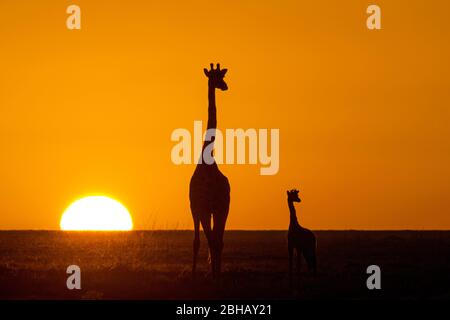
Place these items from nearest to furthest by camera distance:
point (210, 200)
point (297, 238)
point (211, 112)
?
point (297, 238), point (210, 200), point (211, 112)

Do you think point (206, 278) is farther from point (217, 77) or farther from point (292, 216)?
point (217, 77)

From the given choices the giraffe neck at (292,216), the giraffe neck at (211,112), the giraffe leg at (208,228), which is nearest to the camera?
the giraffe neck at (292,216)

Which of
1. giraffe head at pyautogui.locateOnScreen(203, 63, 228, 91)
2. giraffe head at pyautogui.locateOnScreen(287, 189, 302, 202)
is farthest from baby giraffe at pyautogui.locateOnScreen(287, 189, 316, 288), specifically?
giraffe head at pyautogui.locateOnScreen(203, 63, 228, 91)

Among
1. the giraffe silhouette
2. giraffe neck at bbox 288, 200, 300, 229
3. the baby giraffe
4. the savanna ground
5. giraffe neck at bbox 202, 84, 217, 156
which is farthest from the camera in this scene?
giraffe neck at bbox 202, 84, 217, 156

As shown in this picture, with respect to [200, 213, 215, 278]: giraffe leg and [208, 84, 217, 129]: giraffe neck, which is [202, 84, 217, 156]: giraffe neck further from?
[200, 213, 215, 278]: giraffe leg

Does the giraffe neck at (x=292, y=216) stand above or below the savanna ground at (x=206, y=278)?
above

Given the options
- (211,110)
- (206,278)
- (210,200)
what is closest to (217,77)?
(211,110)

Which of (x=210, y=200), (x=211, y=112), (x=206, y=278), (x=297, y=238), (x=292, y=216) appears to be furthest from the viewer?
(x=211, y=112)

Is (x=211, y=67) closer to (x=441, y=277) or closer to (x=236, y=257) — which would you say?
(x=441, y=277)

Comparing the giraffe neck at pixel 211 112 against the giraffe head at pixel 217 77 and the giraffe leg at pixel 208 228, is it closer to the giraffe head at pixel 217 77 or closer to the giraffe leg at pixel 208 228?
the giraffe head at pixel 217 77

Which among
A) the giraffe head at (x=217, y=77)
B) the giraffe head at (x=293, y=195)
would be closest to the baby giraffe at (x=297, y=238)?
the giraffe head at (x=293, y=195)
